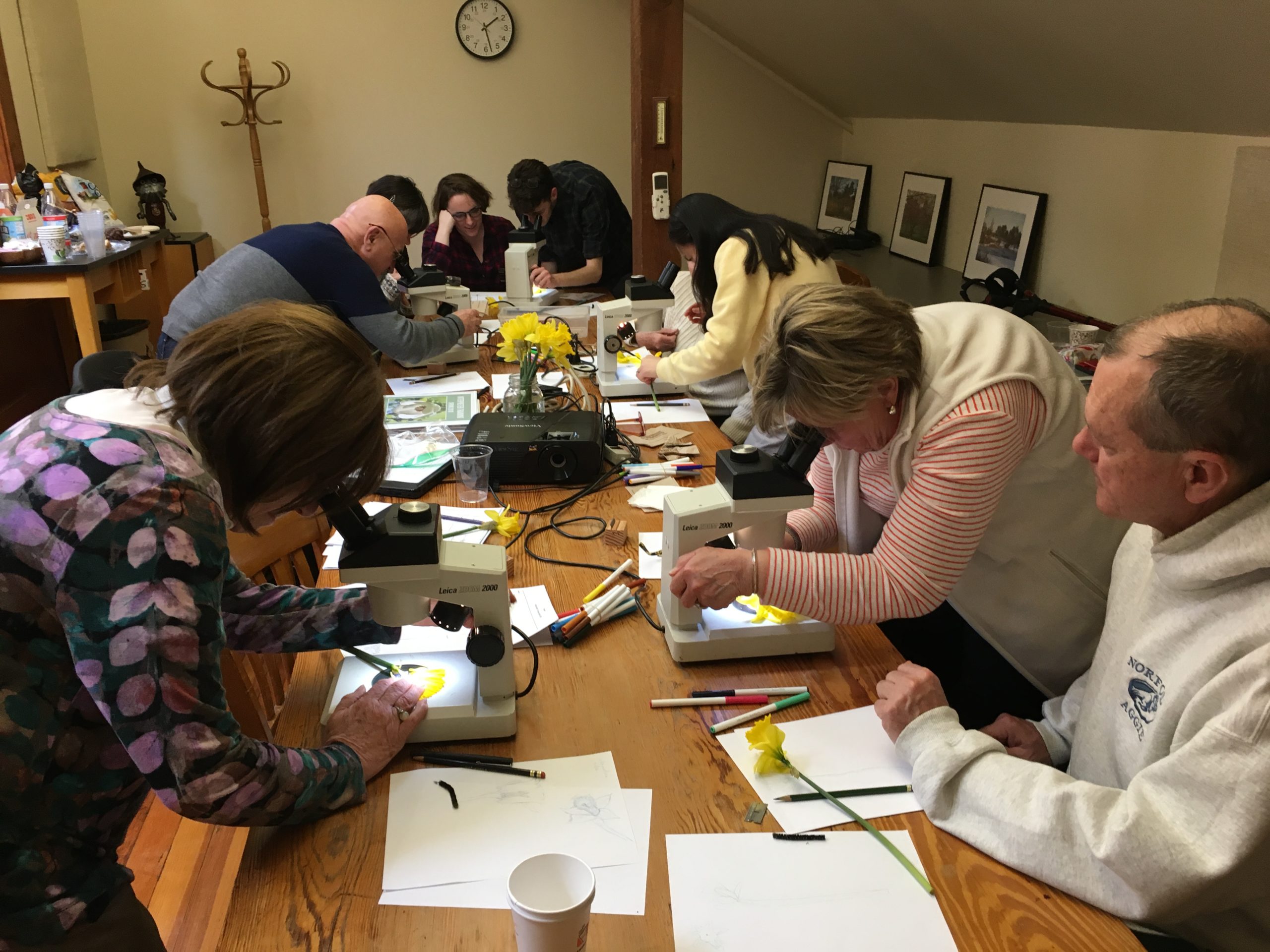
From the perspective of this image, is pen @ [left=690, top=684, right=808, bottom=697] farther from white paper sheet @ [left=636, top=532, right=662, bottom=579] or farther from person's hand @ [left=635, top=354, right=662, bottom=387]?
person's hand @ [left=635, top=354, right=662, bottom=387]

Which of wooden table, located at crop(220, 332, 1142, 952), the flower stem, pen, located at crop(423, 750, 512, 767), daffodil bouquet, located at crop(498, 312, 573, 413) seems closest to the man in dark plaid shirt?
daffodil bouquet, located at crop(498, 312, 573, 413)

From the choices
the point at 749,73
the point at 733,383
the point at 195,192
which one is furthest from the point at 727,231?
the point at 195,192

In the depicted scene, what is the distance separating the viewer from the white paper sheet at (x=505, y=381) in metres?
2.75

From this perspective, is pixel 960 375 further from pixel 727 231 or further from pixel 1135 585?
pixel 727 231

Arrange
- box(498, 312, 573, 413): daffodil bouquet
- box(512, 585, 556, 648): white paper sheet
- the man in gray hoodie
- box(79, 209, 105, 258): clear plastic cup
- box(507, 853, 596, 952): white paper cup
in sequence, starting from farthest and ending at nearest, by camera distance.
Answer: box(79, 209, 105, 258): clear plastic cup
box(498, 312, 573, 413): daffodil bouquet
box(512, 585, 556, 648): white paper sheet
the man in gray hoodie
box(507, 853, 596, 952): white paper cup

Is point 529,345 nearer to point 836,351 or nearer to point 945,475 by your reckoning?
point 836,351

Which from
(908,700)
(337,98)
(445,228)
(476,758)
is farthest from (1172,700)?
(337,98)

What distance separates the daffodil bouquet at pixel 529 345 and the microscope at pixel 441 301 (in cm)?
73

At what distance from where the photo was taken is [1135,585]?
1229mm

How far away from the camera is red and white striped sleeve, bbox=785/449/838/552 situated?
5.72 ft

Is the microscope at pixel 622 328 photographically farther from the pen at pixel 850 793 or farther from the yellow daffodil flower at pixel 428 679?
the pen at pixel 850 793

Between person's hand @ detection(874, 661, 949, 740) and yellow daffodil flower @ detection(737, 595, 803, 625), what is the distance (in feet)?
0.79

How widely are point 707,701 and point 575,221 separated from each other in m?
3.32

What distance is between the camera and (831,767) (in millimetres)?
1162
